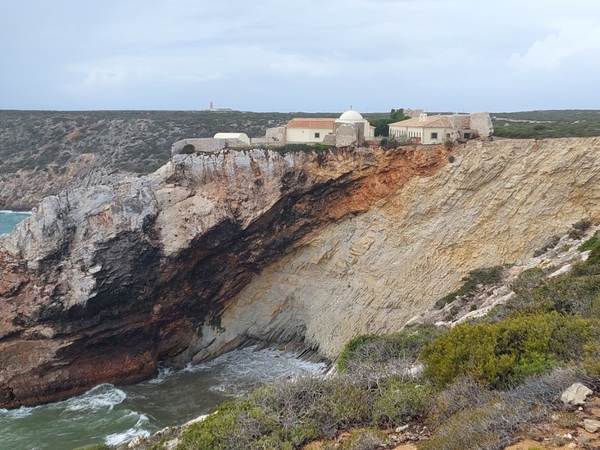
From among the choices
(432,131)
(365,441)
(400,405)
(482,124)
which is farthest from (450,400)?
(482,124)

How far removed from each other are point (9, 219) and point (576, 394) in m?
56.4

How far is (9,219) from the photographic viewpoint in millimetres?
50156

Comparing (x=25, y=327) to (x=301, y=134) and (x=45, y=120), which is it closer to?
(x=301, y=134)

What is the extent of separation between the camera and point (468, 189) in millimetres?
20594

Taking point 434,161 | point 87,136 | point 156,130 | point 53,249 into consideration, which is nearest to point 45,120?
point 87,136

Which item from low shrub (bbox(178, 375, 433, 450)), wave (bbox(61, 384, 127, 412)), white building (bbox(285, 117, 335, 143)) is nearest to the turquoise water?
wave (bbox(61, 384, 127, 412))

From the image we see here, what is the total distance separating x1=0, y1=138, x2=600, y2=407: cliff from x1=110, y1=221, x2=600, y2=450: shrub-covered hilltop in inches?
453

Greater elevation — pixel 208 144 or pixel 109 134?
pixel 109 134

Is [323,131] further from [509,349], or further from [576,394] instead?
[576,394]

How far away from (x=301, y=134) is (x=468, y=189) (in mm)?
9472

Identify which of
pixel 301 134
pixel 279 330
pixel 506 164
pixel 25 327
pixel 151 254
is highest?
pixel 301 134

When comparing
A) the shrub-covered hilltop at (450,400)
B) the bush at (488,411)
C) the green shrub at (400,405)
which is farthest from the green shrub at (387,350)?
the bush at (488,411)

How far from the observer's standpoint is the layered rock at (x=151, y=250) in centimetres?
2058

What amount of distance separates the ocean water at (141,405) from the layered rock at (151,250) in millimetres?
1060
